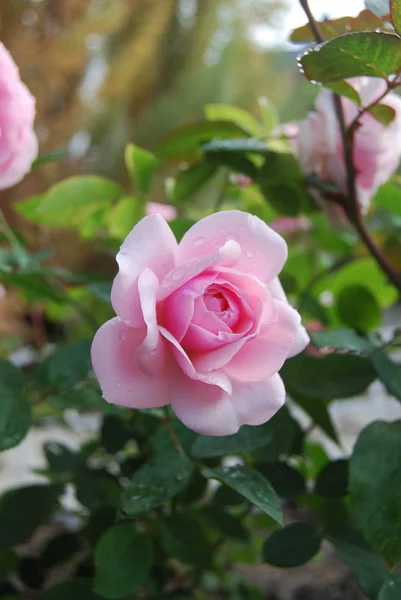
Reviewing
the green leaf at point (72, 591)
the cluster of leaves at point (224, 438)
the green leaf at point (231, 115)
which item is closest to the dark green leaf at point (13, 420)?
the cluster of leaves at point (224, 438)

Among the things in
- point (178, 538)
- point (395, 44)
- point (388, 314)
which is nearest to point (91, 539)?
point (178, 538)

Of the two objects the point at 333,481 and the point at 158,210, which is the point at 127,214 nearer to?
the point at 158,210

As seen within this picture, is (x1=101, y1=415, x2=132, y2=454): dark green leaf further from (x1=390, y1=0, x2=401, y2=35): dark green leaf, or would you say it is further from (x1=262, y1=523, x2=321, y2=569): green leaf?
(x1=390, y1=0, x2=401, y2=35): dark green leaf

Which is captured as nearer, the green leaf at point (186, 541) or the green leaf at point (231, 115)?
the green leaf at point (186, 541)

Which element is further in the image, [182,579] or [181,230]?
[182,579]

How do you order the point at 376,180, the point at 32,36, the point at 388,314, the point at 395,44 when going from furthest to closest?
the point at 32,36 < the point at 388,314 < the point at 376,180 < the point at 395,44

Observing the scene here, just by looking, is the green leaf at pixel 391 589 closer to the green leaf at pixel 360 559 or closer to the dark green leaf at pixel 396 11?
the green leaf at pixel 360 559

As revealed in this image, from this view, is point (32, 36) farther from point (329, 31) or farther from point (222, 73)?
point (329, 31)

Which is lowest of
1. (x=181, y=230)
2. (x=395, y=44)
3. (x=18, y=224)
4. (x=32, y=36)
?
(x=18, y=224)
